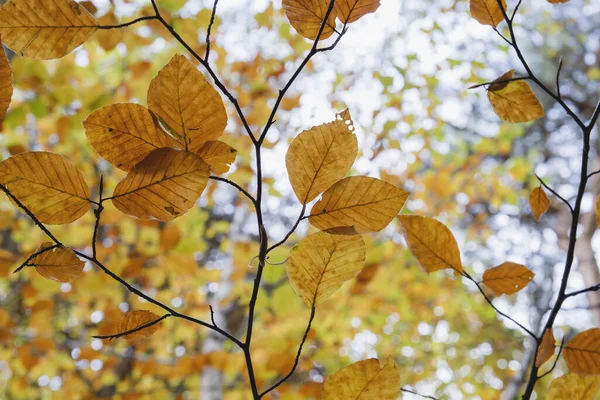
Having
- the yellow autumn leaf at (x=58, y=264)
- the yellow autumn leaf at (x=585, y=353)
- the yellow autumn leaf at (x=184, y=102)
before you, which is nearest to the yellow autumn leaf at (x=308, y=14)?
the yellow autumn leaf at (x=184, y=102)

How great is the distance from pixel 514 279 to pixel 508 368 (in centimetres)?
490

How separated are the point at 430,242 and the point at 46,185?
0.33m

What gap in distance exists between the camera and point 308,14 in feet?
1.15

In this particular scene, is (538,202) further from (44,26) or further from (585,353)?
(44,26)

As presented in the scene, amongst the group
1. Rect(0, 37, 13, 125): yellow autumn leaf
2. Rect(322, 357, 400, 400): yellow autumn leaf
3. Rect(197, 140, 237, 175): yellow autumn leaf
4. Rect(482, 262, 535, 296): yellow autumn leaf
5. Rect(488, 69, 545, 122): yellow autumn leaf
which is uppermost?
Rect(488, 69, 545, 122): yellow autumn leaf

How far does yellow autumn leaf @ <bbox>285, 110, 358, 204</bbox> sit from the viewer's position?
31 centimetres

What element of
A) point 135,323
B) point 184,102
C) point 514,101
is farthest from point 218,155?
point 514,101

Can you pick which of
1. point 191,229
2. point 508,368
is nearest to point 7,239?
point 191,229

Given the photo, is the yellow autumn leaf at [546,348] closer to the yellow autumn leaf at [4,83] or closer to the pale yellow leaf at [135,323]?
the pale yellow leaf at [135,323]

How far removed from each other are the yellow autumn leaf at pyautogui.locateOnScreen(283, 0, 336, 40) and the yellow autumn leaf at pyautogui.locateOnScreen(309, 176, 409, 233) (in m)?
0.14

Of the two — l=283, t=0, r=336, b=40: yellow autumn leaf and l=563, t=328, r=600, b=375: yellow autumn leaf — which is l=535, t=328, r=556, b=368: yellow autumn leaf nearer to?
l=563, t=328, r=600, b=375: yellow autumn leaf

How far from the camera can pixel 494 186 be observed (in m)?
4.33

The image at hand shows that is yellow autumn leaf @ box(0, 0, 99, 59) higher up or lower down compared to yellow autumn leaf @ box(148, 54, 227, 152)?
higher up

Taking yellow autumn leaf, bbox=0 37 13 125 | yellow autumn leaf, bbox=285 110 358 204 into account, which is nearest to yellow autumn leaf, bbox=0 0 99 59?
yellow autumn leaf, bbox=0 37 13 125
